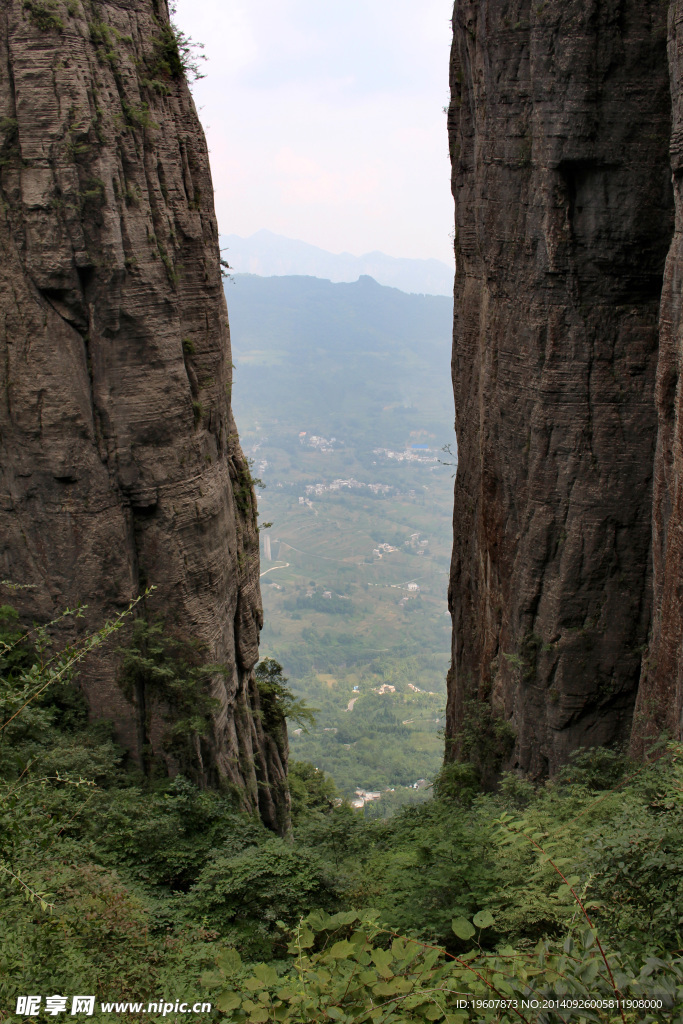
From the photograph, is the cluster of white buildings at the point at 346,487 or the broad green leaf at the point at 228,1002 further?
the cluster of white buildings at the point at 346,487

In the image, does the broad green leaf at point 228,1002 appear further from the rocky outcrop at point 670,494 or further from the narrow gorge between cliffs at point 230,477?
the rocky outcrop at point 670,494

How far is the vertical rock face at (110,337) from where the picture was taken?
1335cm

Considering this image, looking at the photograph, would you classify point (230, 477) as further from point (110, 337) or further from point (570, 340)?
point (570, 340)

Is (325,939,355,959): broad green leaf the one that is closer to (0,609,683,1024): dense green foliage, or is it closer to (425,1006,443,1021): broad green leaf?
(0,609,683,1024): dense green foliage

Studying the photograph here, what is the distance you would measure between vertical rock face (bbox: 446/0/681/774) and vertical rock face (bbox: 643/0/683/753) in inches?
9.3

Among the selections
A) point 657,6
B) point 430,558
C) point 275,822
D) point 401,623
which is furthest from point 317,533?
point 657,6

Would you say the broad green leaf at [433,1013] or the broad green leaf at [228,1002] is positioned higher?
the broad green leaf at [433,1013]

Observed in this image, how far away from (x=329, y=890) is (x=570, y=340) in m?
10.7

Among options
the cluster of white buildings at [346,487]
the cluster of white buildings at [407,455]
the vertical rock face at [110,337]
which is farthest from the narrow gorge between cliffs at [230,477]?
the cluster of white buildings at [407,455]

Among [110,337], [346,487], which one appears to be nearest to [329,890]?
[110,337]

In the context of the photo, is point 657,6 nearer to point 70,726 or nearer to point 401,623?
point 70,726

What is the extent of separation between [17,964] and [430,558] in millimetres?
136565

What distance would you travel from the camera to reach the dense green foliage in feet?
14.6

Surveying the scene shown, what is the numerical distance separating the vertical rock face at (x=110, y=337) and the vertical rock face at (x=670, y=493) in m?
9.16
